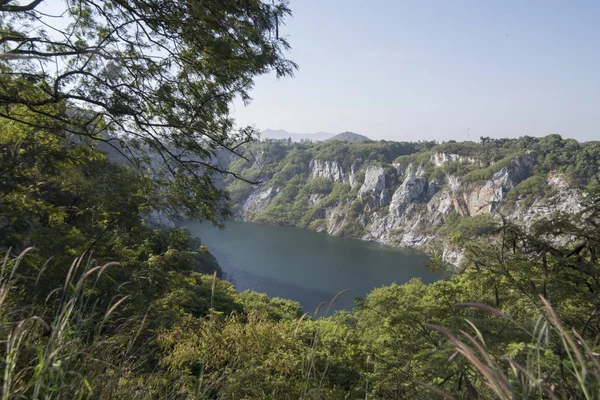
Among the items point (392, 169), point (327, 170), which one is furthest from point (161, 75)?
point (327, 170)

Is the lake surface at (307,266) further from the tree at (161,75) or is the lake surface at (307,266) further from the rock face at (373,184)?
the rock face at (373,184)

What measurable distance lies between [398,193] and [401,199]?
340cm

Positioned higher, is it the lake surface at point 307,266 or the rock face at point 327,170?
the rock face at point 327,170

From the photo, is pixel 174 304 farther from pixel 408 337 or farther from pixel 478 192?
pixel 478 192

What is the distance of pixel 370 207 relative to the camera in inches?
4400

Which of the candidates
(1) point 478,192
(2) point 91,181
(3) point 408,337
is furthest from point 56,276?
A: (1) point 478,192

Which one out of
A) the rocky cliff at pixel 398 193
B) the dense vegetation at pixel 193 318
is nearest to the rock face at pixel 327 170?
the rocky cliff at pixel 398 193

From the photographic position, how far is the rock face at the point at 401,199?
8769 centimetres

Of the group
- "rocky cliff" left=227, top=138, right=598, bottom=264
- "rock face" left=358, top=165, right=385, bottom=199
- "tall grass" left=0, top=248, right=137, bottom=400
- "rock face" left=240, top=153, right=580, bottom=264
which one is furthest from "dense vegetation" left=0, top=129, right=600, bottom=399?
"rock face" left=358, top=165, right=385, bottom=199

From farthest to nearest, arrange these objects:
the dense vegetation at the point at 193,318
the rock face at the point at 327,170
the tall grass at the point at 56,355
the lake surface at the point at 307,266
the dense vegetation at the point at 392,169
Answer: the rock face at the point at 327,170 → the dense vegetation at the point at 392,169 → the lake surface at the point at 307,266 → the dense vegetation at the point at 193,318 → the tall grass at the point at 56,355

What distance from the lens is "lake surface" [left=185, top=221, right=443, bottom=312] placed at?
43.6 metres

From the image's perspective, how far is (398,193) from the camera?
108250 mm

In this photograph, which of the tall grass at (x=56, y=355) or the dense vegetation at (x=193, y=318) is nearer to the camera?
the tall grass at (x=56, y=355)

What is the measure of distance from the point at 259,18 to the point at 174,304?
15.5ft
